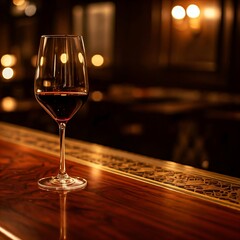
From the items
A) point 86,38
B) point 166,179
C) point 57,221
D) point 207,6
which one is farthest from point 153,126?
point 57,221

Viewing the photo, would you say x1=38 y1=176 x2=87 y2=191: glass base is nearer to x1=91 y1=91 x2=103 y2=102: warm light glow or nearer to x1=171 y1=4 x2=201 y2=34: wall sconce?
x1=171 y1=4 x2=201 y2=34: wall sconce

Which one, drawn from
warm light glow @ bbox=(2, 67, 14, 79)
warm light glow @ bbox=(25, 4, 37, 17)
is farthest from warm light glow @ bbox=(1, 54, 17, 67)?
warm light glow @ bbox=(25, 4, 37, 17)

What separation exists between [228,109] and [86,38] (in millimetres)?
2804

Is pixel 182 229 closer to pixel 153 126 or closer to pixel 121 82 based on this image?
pixel 153 126

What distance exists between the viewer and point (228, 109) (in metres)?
5.32

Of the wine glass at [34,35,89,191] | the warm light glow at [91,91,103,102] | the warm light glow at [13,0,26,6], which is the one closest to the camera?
the wine glass at [34,35,89,191]

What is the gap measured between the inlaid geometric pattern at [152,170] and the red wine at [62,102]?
0.24 metres

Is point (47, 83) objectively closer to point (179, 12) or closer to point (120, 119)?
point (179, 12)

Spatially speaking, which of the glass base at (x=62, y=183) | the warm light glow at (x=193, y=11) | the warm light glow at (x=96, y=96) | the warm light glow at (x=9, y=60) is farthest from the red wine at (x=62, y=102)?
the warm light glow at (x=9, y=60)

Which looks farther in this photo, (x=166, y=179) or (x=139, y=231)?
(x=166, y=179)

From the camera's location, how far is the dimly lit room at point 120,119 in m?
0.86

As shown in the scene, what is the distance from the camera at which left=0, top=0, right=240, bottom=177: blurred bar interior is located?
15.9 feet

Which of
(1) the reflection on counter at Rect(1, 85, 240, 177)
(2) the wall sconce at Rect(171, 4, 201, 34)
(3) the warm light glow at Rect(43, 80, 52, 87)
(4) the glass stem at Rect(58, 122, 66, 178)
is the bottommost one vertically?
(1) the reflection on counter at Rect(1, 85, 240, 177)

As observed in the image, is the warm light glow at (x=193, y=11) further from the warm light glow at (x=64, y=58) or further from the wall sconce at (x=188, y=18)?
the warm light glow at (x=64, y=58)
